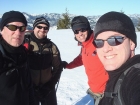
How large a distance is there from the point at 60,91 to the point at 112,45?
4056mm

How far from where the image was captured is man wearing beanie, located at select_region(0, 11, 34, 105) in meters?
2.13

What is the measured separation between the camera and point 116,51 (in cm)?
146

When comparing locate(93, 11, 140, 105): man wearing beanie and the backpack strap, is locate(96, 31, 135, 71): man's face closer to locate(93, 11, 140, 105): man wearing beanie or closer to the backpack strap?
locate(93, 11, 140, 105): man wearing beanie

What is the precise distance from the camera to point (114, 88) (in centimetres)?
131

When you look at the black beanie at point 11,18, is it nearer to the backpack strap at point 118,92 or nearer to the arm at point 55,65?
the arm at point 55,65

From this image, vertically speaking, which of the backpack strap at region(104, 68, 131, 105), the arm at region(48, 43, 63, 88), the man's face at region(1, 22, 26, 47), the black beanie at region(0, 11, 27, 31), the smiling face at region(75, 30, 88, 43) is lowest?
the arm at region(48, 43, 63, 88)

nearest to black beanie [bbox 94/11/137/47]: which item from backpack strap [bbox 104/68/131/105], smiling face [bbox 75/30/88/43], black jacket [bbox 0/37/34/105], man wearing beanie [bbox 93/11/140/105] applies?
man wearing beanie [bbox 93/11/140/105]

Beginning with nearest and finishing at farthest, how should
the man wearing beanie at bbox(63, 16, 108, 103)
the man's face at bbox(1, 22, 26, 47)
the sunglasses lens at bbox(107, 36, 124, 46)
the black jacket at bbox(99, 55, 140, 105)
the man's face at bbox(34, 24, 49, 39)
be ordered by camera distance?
the black jacket at bbox(99, 55, 140, 105) → the sunglasses lens at bbox(107, 36, 124, 46) → the man's face at bbox(1, 22, 26, 47) → the man wearing beanie at bbox(63, 16, 108, 103) → the man's face at bbox(34, 24, 49, 39)

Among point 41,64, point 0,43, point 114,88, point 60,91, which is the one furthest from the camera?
point 60,91

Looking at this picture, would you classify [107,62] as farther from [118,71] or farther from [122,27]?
[122,27]

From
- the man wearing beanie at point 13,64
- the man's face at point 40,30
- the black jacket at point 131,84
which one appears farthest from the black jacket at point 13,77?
the black jacket at point 131,84

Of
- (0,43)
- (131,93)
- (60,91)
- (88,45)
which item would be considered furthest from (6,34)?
(60,91)

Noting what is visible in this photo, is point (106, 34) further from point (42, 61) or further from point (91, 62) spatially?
point (42, 61)

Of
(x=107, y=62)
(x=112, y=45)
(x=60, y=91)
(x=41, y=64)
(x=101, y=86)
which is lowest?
(x=60, y=91)
